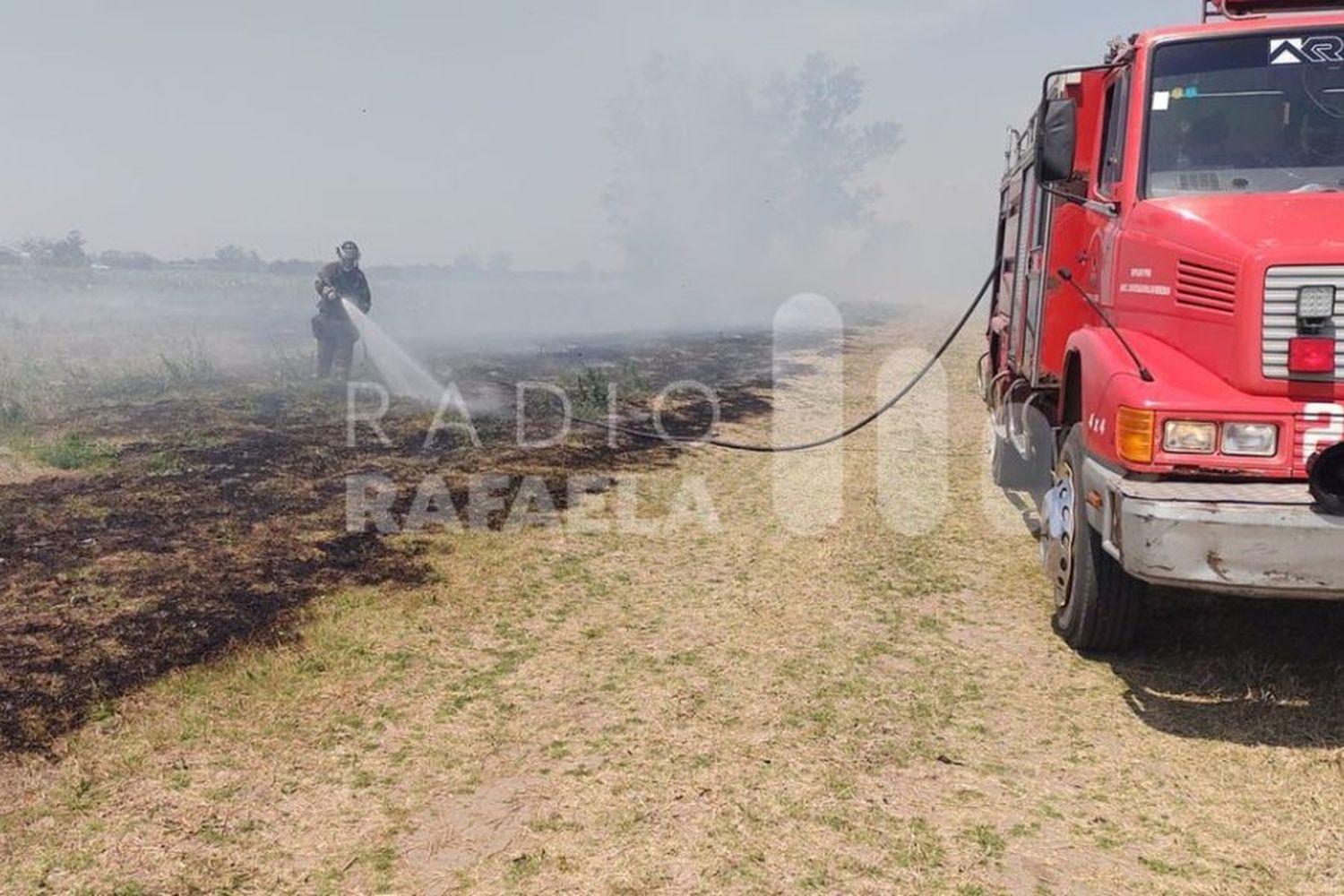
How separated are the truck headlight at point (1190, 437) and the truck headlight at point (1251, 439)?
5 centimetres

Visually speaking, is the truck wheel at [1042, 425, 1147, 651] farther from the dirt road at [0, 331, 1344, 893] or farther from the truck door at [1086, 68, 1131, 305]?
the truck door at [1086, 68, 1131, 305]

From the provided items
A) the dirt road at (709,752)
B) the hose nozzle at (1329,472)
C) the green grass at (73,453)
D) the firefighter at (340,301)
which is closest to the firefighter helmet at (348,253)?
the firefighter at (340,301)

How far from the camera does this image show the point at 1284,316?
13.0 feet

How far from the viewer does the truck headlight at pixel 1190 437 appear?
395 cm

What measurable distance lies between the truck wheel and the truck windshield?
4.85 feet

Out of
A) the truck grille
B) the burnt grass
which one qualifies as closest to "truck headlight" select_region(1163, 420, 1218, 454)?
the truck grille

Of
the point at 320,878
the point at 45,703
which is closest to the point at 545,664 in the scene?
the point at 320,878

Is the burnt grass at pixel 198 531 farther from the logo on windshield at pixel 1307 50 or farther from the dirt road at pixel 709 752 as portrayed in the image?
the logo on windshield at pixel 1307 50

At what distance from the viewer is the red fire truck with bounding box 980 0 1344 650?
3805 millimetres

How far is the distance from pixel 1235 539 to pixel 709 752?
2.32 metres

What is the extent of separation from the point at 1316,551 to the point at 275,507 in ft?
23.3

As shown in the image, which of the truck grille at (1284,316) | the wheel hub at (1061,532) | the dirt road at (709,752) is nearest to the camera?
the dirt road at (709,752)

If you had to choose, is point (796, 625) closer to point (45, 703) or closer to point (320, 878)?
point (320, 878)

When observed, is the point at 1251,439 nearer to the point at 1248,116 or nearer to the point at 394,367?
the point at 1248,116
